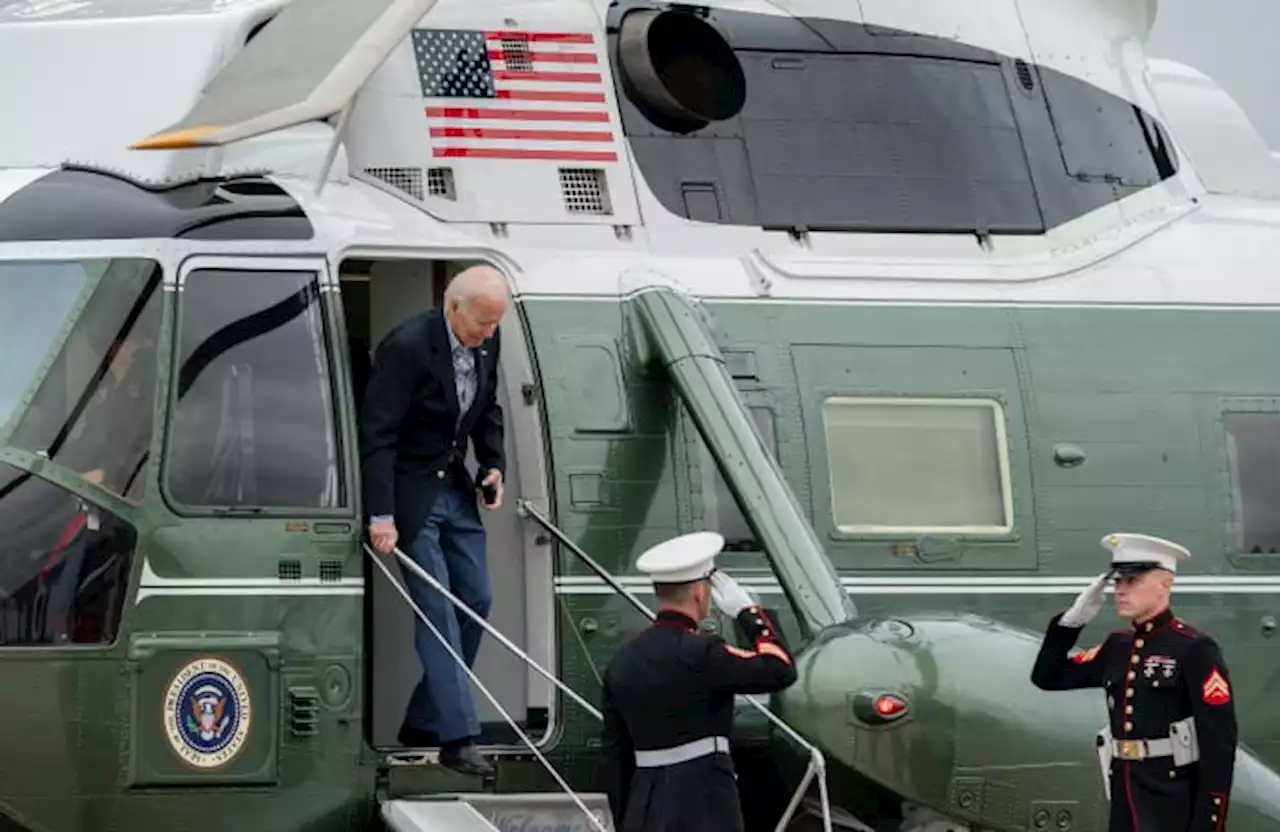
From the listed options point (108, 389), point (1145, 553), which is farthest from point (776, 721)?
point (108, 389)

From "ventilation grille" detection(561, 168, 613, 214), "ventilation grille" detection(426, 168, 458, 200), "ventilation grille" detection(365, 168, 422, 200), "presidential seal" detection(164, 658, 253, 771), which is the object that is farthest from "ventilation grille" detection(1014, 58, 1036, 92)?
"presidential seal" detection(164, 658, 253, 771)

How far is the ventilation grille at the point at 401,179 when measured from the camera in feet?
27.8

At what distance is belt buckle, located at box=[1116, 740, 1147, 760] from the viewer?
6941 mm

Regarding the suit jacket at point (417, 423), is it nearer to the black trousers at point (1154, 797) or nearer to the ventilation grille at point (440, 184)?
the ventilation grille at point (440, 184)

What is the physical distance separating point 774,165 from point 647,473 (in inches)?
56.0

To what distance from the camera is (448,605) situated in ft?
25.8

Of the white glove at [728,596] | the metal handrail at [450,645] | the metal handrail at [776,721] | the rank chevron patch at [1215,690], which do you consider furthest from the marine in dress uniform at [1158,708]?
the metal handrail at [450,645]

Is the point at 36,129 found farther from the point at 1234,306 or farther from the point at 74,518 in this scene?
the point at 1234,306

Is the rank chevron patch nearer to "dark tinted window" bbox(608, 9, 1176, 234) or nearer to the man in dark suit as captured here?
the man in dark suit

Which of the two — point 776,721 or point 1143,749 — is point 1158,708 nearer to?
point 1143,749

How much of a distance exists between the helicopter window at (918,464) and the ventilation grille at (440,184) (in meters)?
1.54

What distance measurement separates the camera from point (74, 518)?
7.52 m

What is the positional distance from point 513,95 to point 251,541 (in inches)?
79.8

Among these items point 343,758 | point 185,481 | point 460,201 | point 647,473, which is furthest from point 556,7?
point 343,758
